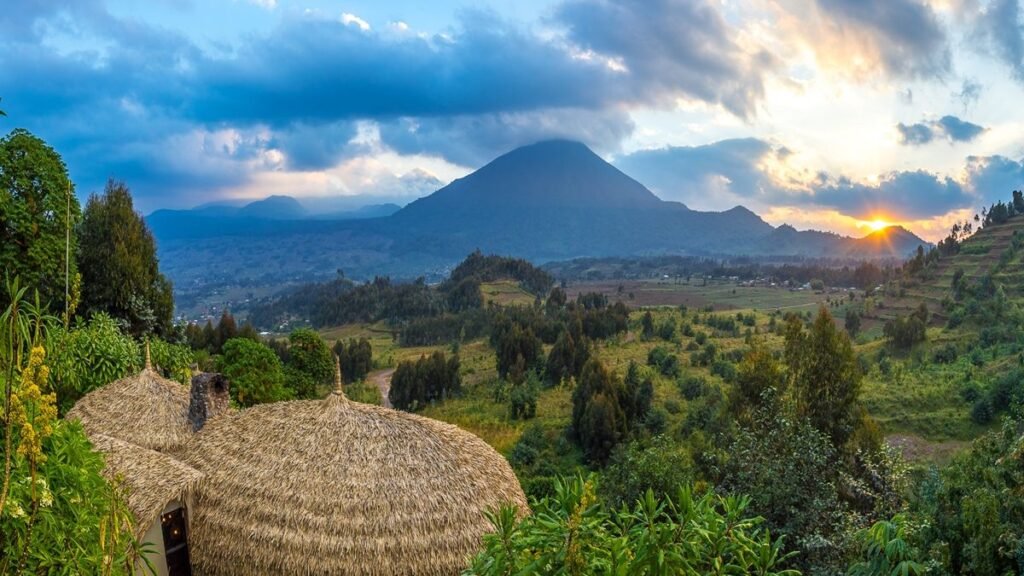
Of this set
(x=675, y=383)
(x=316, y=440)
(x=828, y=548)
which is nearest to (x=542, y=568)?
(x=316, y=440)

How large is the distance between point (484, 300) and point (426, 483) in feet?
224

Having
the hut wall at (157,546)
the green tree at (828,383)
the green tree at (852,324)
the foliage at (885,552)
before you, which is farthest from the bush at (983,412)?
the hut wall at (157,546)

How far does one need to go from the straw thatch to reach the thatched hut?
6.42ft

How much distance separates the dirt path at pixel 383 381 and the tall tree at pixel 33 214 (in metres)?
23.3

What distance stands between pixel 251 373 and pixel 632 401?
17.8 meters

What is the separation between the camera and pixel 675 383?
34812mm

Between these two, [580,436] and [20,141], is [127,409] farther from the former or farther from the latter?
[580,436]

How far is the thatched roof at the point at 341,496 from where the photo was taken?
336 inches

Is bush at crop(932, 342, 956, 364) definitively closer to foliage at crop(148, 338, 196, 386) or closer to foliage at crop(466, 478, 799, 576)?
foliage at crop(466, 478, 799, 576)

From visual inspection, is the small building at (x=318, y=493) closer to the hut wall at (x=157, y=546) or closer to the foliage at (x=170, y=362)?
the hut wall at (x=157, y=546)

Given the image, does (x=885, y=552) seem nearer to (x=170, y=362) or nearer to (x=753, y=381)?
(x=753, y=381)

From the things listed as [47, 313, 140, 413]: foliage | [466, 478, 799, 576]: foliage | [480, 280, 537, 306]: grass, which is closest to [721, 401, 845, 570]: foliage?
[466, 478, 799, 576]: foliage

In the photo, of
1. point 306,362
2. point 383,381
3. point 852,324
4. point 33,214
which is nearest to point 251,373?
point 306,362

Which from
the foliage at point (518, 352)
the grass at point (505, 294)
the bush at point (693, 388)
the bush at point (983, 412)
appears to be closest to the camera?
the bush at point (983, 412)
